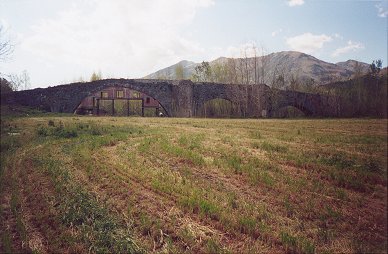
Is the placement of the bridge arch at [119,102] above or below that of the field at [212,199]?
above

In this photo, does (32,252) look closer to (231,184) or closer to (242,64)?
(231,184)

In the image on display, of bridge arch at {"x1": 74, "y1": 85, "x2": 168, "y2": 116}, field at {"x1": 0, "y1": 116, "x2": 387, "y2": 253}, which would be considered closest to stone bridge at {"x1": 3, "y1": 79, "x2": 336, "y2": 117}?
bridge arch at {"x1": 74, "y1": 85, "x2": 168, "y2": 116}

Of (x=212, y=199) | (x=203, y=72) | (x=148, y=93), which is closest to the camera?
(x=212, y=199)

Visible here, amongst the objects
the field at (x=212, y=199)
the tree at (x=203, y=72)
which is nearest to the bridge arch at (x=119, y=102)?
the tree at (x=203, y=72)

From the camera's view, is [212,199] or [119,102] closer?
[212,199]

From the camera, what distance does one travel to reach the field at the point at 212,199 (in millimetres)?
3453

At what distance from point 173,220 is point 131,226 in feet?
2.04

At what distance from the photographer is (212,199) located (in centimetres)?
470

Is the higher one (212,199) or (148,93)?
(148,93)

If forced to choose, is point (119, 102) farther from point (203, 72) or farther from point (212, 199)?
point (212, 199)

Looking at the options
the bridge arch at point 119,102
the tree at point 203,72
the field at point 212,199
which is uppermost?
the tree at point 203,72

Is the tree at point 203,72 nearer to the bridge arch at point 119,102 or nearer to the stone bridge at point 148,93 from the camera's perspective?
the stone bridge at point 148,93

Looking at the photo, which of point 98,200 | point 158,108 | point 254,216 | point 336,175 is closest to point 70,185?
point 98,200

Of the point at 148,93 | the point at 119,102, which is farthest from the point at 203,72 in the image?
the point at 119,102
